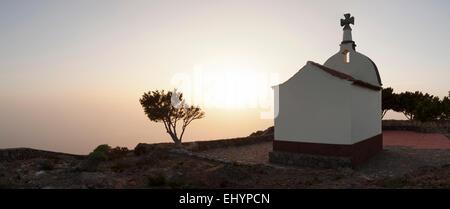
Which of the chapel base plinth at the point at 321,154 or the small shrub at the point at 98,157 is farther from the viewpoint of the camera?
the small shrub at the point at 98,157

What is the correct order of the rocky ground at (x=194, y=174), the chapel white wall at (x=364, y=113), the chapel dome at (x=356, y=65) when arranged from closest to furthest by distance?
1. the rocky ground at (x=194, y=174)
2. the chapel white wall at (x=364, y=113)
3. the chapel dome at (x=356, y=65)

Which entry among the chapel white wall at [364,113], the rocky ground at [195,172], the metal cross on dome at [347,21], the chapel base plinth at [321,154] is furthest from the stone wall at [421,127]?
the metal cross on dome at [347,21]

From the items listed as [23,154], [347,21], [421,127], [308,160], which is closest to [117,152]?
[23,154]

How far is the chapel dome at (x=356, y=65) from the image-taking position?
18.0 meters

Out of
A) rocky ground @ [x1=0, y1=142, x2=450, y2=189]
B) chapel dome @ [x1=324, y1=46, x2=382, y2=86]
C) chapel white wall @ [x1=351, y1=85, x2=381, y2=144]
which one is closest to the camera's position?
rocky ground @ [x1=0, y1=142, x2=450, y2=189]

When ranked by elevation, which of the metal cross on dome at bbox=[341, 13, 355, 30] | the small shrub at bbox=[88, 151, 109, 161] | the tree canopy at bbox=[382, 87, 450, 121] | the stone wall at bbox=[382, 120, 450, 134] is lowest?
the small shrub at bbox=[88, 151, 109, 161]

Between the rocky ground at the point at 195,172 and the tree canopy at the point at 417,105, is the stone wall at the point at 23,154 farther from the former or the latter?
the tree canopy at the point at 417,105

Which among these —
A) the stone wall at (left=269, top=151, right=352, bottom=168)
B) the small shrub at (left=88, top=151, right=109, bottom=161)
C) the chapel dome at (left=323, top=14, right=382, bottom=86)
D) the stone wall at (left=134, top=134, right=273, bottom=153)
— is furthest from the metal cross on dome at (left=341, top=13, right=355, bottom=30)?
the small shrub at (left=88, top=151, right=109, bottom=161)

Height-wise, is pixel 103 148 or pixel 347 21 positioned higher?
pixel 347 21

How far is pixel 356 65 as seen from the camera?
1816cm

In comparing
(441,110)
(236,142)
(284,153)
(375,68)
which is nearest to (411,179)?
(284,153)

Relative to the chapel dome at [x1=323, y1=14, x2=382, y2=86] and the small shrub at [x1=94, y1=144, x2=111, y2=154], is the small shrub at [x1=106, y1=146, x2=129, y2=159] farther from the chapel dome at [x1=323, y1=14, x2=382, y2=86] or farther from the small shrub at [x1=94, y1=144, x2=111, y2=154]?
the chapel dome at [x1=323, y1=14, x2=382, y2=86]

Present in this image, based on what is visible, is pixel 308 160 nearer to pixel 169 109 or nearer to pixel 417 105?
pixel 169 109

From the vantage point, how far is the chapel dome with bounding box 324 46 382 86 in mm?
18016
